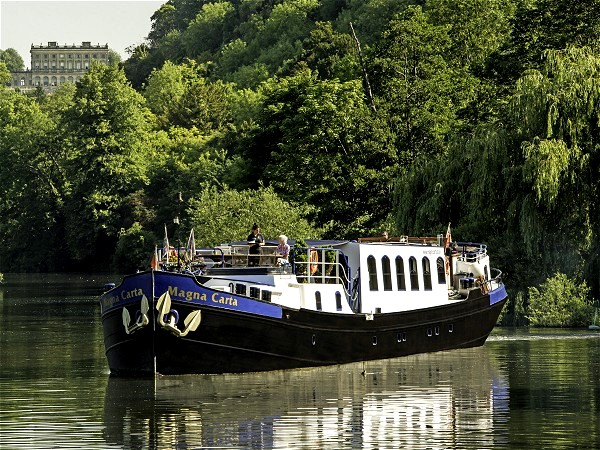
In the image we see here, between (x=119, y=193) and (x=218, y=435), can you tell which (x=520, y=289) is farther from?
(x=119, y=193)

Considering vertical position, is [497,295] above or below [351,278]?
below

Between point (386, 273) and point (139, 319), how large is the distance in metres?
10.3

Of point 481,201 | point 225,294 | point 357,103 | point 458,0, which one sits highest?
point 458,0

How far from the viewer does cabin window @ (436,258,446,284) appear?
51594 mm

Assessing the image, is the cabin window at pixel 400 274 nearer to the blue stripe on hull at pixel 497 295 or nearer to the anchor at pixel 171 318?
the blue stripe on hull at pixel 497 295

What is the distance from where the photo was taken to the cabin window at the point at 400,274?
163ft

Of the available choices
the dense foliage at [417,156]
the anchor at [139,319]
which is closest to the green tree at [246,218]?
the dense foliage at [417,156]

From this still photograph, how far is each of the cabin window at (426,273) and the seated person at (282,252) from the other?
610 cm

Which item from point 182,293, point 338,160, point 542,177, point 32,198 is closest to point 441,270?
point 542,177

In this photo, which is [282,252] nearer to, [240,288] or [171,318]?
[240,288]

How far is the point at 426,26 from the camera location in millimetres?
90562

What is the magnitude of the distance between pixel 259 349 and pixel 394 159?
4136 cm

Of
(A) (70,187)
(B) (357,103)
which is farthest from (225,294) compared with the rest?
(A) (70,187)

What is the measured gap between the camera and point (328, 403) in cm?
3825
